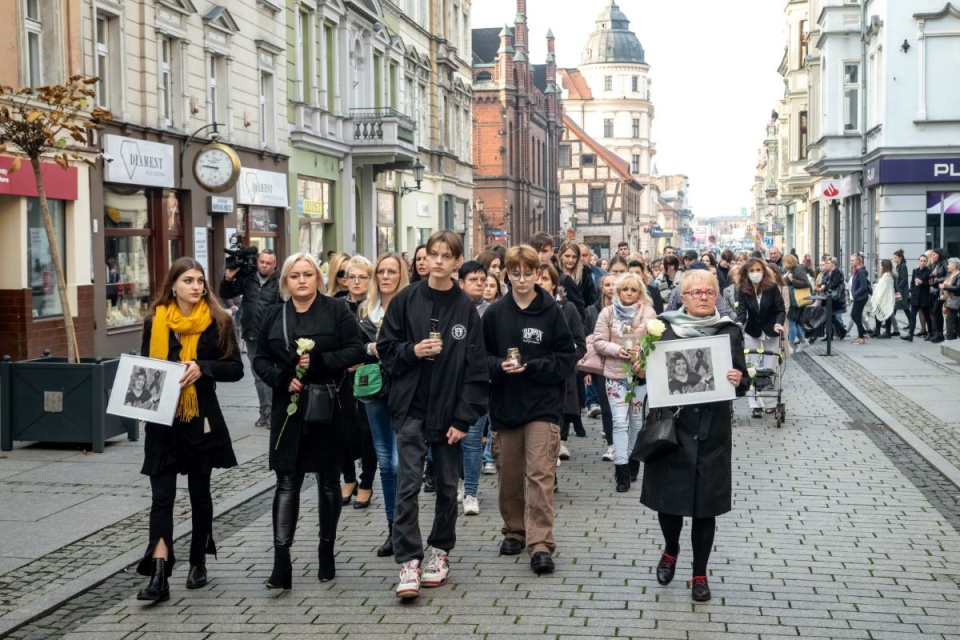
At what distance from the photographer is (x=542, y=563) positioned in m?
7.05

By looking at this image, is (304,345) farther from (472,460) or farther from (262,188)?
(262,188)

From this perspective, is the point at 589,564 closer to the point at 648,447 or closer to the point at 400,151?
the point at 648,447

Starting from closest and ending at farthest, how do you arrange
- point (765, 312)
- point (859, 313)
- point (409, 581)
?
point (409, 581) → point (765, 312) → point (859, 313)

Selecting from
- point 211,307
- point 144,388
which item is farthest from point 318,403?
point 144,388

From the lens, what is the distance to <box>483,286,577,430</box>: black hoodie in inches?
289

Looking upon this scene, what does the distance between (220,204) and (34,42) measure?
688 centimetres

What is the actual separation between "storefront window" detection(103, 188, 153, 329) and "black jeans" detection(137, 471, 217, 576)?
1438 centimetres

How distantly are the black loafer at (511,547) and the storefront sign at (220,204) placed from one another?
17.9 meters

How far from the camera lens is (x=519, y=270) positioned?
7.43 metres

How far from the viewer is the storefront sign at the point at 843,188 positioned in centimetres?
3479

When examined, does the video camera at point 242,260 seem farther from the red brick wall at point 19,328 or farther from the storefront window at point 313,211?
the storefront window at point 313,211

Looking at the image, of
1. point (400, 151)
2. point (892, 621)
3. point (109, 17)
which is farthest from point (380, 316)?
point (400, 151)

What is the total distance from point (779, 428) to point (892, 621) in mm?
7181

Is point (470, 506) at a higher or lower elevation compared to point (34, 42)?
lower
